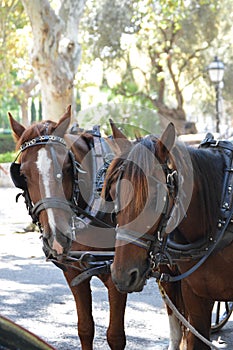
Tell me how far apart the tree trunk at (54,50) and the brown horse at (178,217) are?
9966 mm

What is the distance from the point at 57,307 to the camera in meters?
7.80

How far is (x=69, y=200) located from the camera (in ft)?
15.1

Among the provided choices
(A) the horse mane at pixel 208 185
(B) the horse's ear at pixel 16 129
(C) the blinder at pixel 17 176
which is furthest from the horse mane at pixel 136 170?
(B) the horse's ear at pixel 16 129

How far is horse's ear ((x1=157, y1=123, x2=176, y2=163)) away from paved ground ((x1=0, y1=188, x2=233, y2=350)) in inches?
113

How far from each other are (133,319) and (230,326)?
1.05m

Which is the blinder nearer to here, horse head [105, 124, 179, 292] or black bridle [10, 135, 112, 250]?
black bridle [10, 135, 112, 250]

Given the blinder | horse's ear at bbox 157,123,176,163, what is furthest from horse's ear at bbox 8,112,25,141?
horse's ear at bbox 157,123,176,163

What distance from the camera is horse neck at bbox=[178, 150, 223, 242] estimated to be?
13.2 ft

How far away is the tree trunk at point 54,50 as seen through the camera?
551 inches

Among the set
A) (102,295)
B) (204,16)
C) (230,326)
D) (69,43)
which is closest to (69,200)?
(230,326)

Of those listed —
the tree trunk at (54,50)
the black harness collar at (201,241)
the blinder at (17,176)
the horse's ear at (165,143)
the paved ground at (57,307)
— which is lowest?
the paved ground at (57,307)

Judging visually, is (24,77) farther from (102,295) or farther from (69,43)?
(102,295)

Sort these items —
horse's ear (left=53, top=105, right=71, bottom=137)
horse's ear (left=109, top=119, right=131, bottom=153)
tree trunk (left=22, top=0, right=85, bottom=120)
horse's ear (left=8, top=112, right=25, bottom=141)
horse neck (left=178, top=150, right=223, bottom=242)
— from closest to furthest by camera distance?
horse's ear (left=109, top=119, right=131, bottom=153)
horse neck (left=178, top=150, right=223, bottom=242)
horse's ear (left=53, top=105, right=71, bottom=137)
horse's ear (left=8, top=112, right=25, bottom=141)
tree trunk (left=22, top=0, right=85, bottom=120)

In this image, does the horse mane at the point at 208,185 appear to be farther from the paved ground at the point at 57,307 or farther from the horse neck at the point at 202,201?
the paved ground at the point at 57,307
